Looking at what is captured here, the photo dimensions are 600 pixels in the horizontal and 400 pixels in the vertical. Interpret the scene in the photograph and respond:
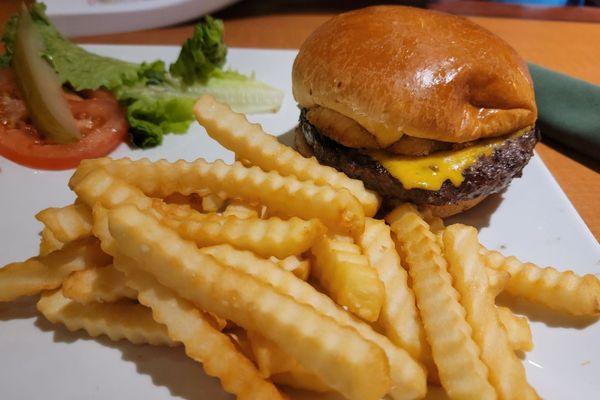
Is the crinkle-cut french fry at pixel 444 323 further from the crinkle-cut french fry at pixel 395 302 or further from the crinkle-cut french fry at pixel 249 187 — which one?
the crinkle-cut french fry at pixel 249 187

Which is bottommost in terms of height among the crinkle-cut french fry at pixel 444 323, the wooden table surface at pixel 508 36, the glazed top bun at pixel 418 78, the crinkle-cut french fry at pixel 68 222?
the wooden table surface at pixel 508 36

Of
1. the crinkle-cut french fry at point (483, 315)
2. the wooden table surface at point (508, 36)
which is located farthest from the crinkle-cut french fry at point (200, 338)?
the wooden table surface at point (508, 36)

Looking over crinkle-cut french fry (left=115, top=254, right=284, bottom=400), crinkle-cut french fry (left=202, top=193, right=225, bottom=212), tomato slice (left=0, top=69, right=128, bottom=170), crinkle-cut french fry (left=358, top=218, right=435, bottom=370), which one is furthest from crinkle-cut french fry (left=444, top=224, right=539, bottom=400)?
tomato slice (left=0, top=69, right=128, bottom=170)

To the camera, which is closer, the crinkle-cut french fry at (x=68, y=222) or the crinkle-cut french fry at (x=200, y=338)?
the crinkle-cut french fry at (x=200, y=338)

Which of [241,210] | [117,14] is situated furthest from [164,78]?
[241,210]

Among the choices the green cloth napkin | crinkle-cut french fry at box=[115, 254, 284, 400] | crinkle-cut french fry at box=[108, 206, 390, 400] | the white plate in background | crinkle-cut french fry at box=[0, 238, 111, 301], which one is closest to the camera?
crinkle-cut french fry at box=[108, 206, 390, 400]

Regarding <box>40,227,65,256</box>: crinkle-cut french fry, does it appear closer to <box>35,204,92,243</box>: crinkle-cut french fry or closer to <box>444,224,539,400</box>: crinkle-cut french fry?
<box>35,204,92,243</box>: crinkle-cut french fry

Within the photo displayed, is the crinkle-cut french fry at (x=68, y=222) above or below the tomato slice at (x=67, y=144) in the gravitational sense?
above
